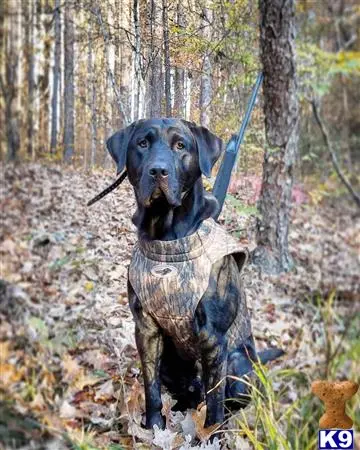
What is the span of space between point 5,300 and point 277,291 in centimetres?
90

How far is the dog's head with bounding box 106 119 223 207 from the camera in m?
0.88

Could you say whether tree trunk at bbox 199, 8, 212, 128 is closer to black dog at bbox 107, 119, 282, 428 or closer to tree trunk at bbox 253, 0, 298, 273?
black dog at bbox 107, 119, 282, 428

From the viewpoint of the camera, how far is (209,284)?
1.00 metres

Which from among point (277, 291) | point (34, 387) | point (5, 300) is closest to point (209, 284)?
point (277, 291)

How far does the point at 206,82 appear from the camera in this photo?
3.31 ft

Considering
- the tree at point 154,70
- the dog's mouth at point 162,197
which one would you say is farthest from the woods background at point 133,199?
the dog's mouth at point 162,197

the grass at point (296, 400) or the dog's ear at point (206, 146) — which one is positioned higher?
the dog's ear at point (206, 146)

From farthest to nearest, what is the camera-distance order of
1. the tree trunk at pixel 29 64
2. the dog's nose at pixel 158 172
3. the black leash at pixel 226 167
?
the tree trunk at pixel 29 64 < the black leash at pixel 226 167 < the dog's nose at pixel 158 172

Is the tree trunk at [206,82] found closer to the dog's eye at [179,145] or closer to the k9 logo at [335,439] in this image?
the dog's eye at [179,145]

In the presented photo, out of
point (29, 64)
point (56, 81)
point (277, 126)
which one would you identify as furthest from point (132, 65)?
point (277, 126)

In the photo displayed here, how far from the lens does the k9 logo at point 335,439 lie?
1157mm

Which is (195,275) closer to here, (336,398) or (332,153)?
(336,398)

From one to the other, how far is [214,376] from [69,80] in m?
0.72

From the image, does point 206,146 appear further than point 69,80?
No
